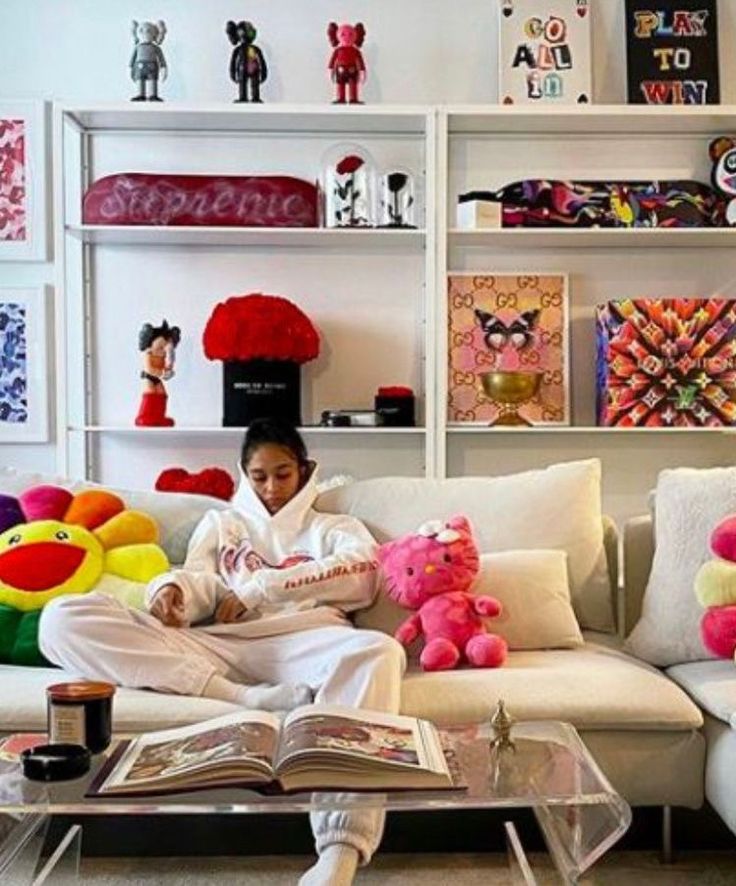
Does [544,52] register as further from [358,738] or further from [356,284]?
[358,738]

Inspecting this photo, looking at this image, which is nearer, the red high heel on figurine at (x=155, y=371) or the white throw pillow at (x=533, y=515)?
the white throw pillow at (x=533, y=515)

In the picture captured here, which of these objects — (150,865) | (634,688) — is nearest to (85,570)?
(150,865)

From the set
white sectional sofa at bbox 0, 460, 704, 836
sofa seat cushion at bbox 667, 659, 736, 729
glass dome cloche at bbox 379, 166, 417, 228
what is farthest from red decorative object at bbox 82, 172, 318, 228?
sofa seat cushion at bbox 667, 659, 736, 729

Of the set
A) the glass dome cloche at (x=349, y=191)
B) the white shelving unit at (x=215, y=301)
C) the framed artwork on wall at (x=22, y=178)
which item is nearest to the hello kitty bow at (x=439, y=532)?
the white shelving unit at (x=215, y=301)

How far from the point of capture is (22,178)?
3.52 meters

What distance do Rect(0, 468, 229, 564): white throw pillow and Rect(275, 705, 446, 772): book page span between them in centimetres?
100

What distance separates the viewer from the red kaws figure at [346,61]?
3357mm

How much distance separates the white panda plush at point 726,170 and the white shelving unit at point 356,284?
67mm

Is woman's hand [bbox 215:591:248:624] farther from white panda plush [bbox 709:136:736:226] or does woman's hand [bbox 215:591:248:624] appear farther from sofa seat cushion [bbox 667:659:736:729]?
white panda plush [bbox 709:136:736:226]

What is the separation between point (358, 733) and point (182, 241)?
2183 millimetres

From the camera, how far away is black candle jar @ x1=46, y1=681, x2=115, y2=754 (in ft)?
5.55

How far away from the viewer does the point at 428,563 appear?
2465 millimetres

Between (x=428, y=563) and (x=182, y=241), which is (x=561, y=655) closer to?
(x=428, y=563)

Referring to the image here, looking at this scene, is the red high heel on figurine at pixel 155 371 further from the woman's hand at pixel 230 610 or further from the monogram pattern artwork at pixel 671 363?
the monogram pattern artwork at pixel 671 363
